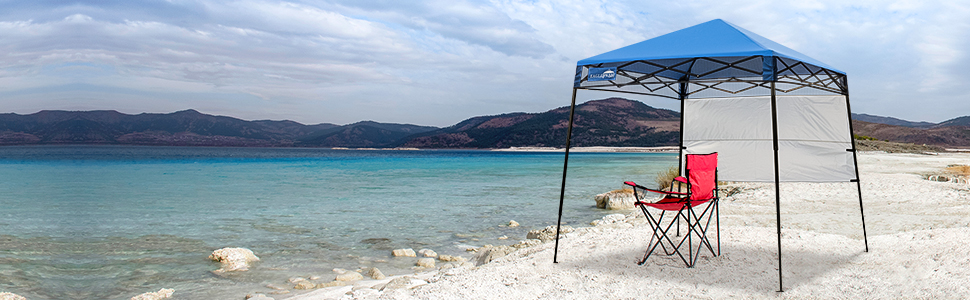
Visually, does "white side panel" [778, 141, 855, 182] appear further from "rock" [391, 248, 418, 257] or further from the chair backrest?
"rock" [391, 248, 418, 257]

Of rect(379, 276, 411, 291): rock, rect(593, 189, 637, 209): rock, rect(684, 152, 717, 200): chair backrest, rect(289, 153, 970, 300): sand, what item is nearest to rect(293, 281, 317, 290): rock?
rect(289, 153, 970, 300): sand

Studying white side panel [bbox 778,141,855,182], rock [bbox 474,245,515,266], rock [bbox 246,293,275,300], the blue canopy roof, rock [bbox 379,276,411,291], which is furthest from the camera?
rock [bbox 474,245,515,266]

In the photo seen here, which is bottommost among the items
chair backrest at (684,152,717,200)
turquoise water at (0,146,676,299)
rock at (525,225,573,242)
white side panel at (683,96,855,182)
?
turquoise water at (0,146,676,299)

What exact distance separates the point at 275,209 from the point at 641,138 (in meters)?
89.2

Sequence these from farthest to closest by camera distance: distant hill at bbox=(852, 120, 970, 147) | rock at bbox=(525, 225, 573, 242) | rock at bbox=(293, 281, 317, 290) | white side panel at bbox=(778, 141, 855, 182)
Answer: distant hill at bbox=(852, 120, 970, 147), rock at bbox=(525, 225, 573, 242), white side panel at bbox=(778, 141, 855, 182), rock at bbox=(293, 281, 317, 290)

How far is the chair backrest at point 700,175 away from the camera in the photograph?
14.0 feet

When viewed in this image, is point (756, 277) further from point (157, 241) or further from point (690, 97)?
point (157, 241)

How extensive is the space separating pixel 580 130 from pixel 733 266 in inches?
3861

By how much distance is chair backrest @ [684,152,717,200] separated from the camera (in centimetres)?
426

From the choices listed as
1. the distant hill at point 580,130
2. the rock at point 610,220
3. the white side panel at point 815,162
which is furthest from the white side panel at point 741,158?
the distant hill at point 580,130

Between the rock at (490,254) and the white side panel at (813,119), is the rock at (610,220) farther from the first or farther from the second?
the white side panel at (813,119)

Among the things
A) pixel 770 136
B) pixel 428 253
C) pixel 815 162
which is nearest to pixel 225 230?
pixel 428 253

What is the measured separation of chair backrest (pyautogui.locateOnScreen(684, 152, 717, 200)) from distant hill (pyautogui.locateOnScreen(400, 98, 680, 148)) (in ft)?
285

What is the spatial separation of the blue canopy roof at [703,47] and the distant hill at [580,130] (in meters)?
86.6
